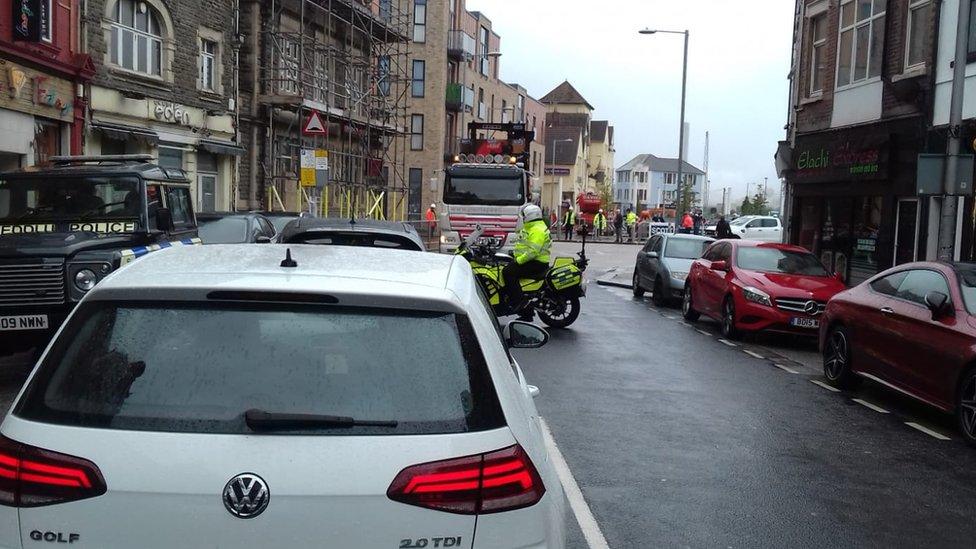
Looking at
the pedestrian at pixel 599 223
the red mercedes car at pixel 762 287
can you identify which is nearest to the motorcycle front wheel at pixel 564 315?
the red mercedes car at pixel 762 287

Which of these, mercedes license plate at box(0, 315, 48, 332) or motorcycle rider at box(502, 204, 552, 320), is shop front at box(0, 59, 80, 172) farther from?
mercedes license plate at box(0, 315, 48, 332)

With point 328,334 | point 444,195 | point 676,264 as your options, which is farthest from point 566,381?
point 444,195

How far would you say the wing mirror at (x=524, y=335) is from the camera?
5.61 metres

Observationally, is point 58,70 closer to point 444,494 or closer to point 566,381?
point 566,381

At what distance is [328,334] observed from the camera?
2.95 meters

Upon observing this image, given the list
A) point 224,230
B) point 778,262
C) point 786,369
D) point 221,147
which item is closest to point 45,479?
point 786,369

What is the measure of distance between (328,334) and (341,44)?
3442 cm

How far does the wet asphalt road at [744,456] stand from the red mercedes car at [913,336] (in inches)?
13.1

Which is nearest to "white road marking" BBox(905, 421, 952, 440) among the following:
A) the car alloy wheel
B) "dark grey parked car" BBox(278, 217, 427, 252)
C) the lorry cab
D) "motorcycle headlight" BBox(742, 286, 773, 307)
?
the car alloy wheel

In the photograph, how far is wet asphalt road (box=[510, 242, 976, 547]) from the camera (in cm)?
561

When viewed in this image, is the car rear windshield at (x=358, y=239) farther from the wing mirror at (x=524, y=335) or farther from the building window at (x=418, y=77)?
the building window at (x=418, y=77)

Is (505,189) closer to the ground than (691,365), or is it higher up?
higher up

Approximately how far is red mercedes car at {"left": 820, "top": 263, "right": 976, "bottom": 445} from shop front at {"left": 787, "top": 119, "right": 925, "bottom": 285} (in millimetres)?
9775

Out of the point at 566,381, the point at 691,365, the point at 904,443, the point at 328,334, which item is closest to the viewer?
the point at 328,334
